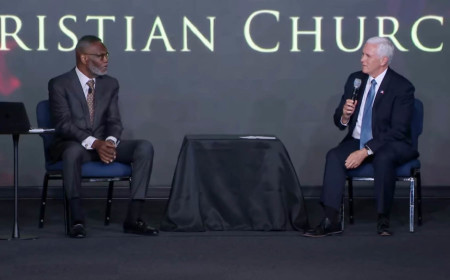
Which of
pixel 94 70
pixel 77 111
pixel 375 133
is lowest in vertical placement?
pixel 375 133

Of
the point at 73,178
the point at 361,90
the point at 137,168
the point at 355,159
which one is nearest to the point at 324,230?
the point at 355,159

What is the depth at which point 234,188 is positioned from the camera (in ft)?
22.3

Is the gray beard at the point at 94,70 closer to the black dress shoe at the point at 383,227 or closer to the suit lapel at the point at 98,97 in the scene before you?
the suit lapel at the point at 98,97

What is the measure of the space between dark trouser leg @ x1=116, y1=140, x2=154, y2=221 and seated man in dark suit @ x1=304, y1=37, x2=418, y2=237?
3.77 feet

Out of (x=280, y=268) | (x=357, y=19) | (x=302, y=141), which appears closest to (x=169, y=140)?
(x=302, y=141)

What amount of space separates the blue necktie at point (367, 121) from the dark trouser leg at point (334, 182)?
0.55 feet

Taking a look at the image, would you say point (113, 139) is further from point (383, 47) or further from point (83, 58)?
point (383, 47)

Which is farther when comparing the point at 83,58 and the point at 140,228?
the point at 83,58

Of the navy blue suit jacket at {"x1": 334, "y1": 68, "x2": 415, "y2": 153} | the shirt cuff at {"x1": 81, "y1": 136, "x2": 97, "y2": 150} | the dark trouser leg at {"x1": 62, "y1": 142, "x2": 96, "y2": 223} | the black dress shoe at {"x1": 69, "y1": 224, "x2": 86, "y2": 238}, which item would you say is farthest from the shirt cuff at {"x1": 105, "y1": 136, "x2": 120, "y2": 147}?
the navy blue suit jacket at {"x1": 334, "y1": 68, "x2": 415, "y2": 153}

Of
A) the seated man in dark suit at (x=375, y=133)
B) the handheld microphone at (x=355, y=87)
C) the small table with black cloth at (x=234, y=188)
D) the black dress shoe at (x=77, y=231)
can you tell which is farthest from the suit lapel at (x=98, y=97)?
the handheld microphone at (x=355, y=87)

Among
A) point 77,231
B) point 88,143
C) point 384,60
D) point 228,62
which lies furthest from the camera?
point 228,62

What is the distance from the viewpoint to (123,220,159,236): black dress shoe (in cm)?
668

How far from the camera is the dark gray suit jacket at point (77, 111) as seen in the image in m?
6.92

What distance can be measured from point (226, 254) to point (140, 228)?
0.98 meters
